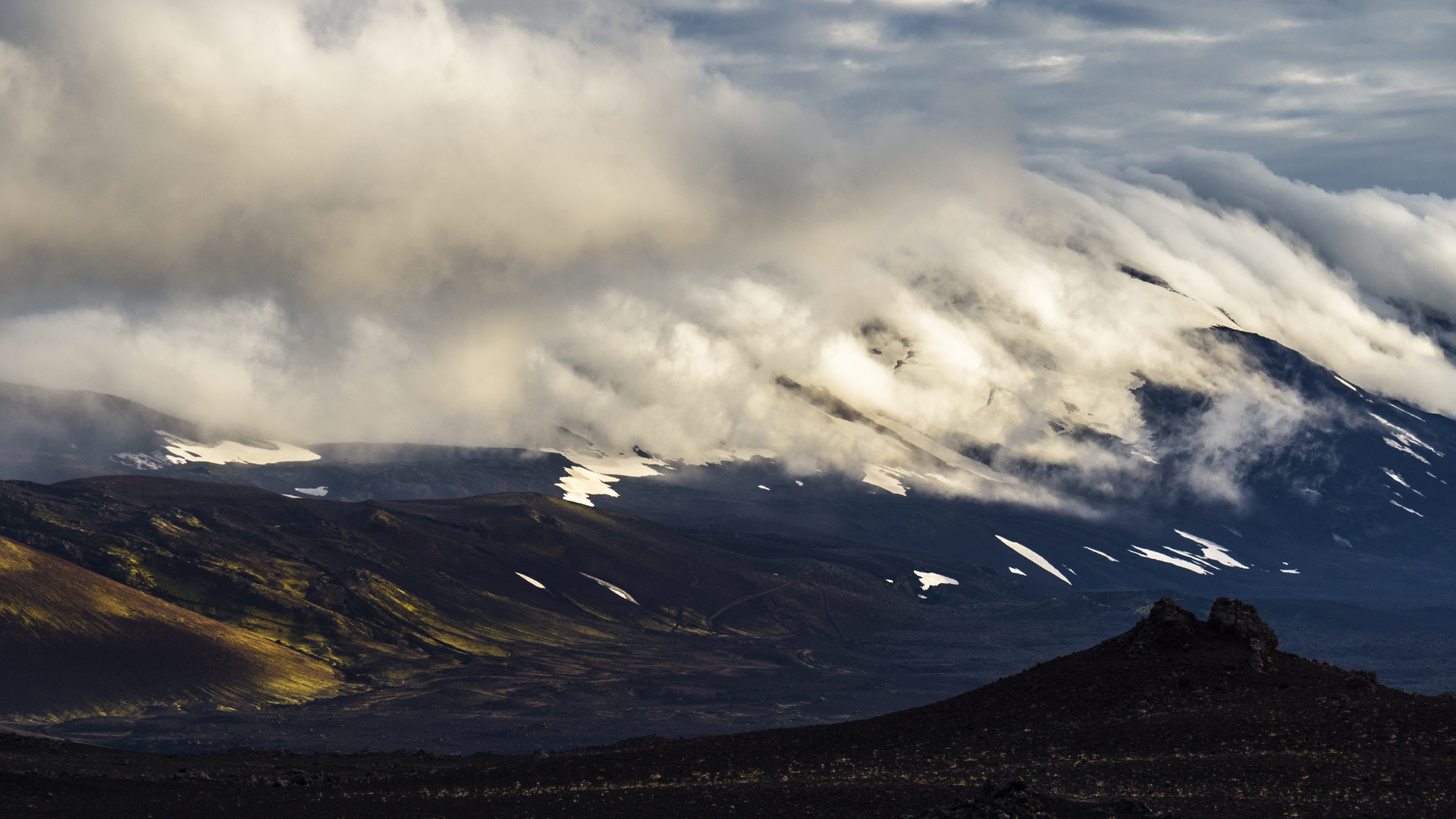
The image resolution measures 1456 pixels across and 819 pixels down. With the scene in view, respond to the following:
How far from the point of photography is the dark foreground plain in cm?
4581

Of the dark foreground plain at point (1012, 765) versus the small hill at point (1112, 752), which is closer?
the small hill at point (1112, 752)

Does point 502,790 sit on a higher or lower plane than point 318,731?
higher

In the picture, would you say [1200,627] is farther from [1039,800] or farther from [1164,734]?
[1039,800]

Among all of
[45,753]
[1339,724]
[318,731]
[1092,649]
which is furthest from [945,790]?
[318,731]

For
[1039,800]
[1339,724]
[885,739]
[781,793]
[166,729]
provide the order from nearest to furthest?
[1039,800]
[781,793]
[1339,724]
[885,739]
[166,729]

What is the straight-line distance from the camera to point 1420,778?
46062 millimetres

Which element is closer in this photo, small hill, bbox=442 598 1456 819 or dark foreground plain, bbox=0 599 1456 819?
small hill, bbox=442 598 1456 819

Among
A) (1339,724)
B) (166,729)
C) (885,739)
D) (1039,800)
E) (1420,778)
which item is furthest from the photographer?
(166,729)

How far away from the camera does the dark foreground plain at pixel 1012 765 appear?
150 feet

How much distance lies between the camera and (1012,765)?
54.2 m

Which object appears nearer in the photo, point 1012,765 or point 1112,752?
point 1012,765

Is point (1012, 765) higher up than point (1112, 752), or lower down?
lower down

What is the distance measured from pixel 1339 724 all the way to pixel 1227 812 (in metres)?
16.0

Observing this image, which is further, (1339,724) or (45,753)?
(45,753)
